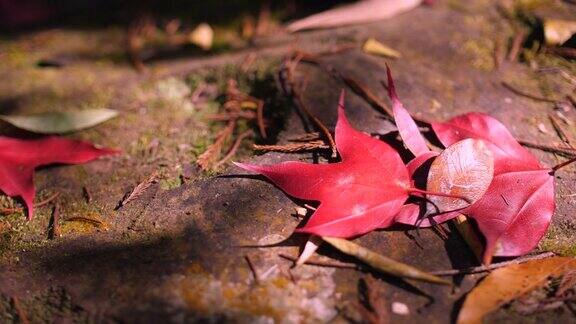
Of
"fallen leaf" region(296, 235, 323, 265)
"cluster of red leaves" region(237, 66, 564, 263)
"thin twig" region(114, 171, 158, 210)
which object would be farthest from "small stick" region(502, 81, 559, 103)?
"thin twig" region(114, 171, 158, 210)

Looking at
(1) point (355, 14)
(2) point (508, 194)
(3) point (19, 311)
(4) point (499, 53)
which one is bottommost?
(3) point (19, 311)

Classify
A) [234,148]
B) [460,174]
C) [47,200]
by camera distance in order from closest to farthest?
1. [460,174]
2. [47,200]
3. [234,148]

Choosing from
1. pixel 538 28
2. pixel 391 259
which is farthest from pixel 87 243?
pixel 538 28

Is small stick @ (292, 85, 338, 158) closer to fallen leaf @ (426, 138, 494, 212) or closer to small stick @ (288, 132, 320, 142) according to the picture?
small stick @ (288, 132, 320, 142)

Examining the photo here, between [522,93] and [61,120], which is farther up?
[522,93]

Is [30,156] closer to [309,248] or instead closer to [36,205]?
[36,205]

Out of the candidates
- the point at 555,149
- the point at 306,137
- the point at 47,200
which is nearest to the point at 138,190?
the point at 47,200

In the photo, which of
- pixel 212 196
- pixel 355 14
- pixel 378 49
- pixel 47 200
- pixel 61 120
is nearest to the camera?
pixel 212 196
